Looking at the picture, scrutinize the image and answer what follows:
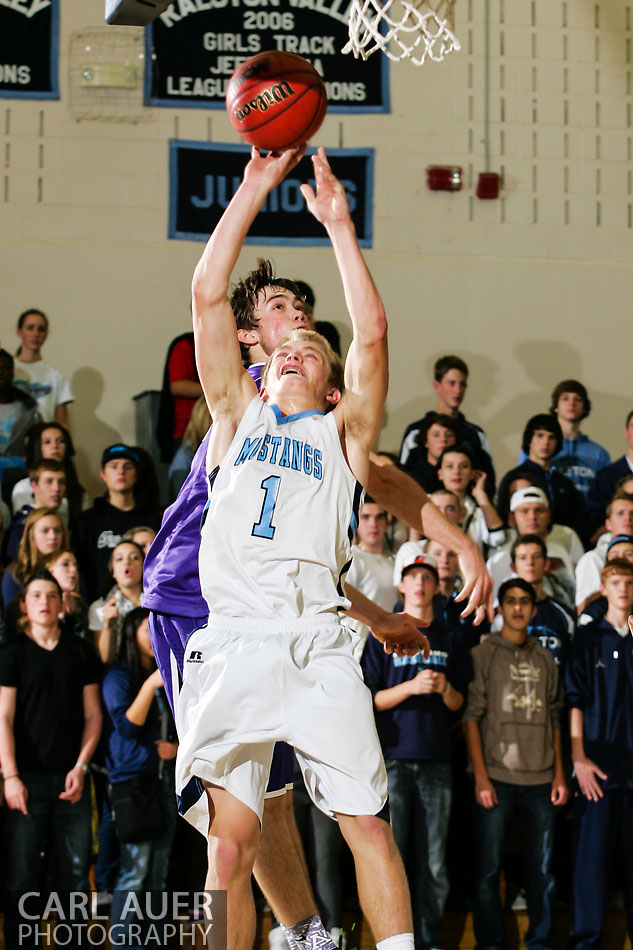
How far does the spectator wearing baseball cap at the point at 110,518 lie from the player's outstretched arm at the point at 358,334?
4.60m

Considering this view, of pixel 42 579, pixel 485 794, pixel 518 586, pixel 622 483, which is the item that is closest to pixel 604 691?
pixel 518 586

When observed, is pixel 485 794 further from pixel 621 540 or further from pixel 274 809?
pixel 274 809

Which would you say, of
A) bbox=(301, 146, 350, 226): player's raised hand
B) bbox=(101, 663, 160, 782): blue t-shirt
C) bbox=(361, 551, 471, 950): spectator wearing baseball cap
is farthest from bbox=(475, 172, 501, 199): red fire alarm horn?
bbox=(301, 146, 350, 226): player's raised hand

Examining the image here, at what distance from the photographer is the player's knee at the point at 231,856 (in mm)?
3883

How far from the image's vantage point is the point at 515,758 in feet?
24.9

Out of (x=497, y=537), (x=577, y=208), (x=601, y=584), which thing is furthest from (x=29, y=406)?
(x=577, y=208)

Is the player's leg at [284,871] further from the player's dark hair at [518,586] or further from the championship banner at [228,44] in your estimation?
the championship banner at [228,44]

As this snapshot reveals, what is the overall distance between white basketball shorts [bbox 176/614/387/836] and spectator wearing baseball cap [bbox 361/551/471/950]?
3.22m

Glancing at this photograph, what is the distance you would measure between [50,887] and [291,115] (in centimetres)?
468

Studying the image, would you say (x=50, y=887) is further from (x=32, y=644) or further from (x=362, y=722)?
(x=362, y=722)

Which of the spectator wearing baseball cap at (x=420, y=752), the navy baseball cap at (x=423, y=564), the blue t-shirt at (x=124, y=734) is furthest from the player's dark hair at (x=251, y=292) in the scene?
the blue t-shirt at (x=124, y=734)

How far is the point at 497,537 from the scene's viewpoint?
8.98 meters

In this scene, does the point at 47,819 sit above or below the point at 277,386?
below

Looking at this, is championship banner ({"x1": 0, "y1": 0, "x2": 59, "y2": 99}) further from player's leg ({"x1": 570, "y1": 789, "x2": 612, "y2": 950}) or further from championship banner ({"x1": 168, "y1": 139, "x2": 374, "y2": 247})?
player's leg ({"x1": 570, "y1": 789, "x2": 612, "y2": 950})
